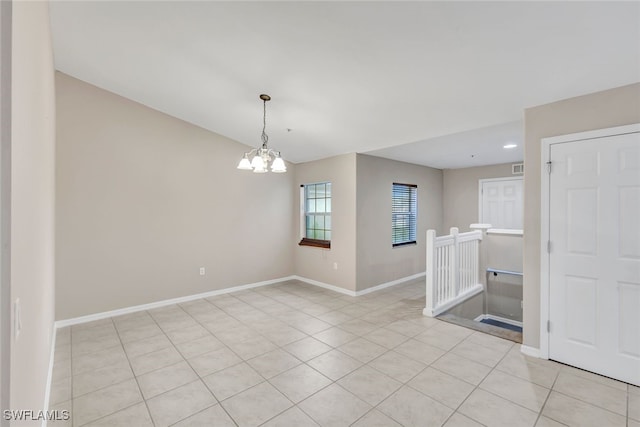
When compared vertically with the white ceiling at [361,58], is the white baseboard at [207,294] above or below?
below

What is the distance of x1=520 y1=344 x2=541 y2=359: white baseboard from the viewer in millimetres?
2814

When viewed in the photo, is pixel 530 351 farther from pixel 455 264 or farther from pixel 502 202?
pixel 502 202

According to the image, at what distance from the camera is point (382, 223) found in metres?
5.24

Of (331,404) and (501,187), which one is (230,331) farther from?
(501,187)

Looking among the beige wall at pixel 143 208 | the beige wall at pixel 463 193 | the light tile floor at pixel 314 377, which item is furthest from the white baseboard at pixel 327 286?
the beige wall at pixel 463 193

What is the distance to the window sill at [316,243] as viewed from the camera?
5328 mm

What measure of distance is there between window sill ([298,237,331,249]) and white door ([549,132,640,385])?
10.8 feet

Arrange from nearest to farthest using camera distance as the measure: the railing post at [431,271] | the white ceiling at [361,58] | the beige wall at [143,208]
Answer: the white ceiling at [361,58] < the beige wall at [143,208] < the railing post at [431,271]

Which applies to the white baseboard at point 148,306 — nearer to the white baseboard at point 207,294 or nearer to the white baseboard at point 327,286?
the white baseboard at point 207,294

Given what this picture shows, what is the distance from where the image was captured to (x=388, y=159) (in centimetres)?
540

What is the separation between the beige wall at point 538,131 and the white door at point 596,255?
0.12m

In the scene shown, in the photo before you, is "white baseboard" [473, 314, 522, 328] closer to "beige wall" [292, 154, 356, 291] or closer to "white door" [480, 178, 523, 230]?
"white door" [480, 178, 523, 230]

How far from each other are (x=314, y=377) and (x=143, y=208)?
330 cm

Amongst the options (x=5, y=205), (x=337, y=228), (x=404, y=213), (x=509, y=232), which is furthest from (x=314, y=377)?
(x=404, y=213)
